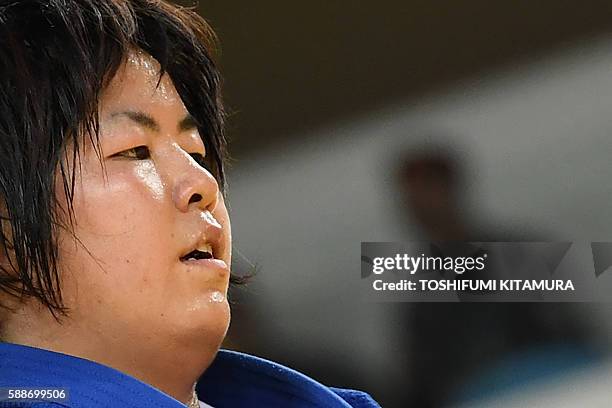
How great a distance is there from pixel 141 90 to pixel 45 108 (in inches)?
2.7

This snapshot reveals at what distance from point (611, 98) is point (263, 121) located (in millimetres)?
327

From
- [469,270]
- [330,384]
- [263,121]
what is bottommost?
[330,384]

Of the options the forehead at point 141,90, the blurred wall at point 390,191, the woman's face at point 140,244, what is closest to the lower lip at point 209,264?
the woman's face at point 140,244

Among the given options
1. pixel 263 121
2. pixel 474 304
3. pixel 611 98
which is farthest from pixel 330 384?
pixel 611 98

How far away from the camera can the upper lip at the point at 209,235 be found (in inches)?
28.9

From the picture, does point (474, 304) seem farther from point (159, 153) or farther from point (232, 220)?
point (159, 153)

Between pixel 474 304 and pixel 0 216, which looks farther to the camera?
pixel 474 304

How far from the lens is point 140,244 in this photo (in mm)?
712

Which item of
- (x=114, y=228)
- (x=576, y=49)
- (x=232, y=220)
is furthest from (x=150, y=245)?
(x=576, y=49)

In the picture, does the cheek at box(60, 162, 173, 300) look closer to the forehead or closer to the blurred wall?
the forehead

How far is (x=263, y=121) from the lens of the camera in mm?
1095

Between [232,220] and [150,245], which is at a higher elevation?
[232,220]

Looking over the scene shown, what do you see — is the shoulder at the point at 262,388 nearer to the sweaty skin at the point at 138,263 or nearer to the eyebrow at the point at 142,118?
the sweaty skin at the point at 138,263

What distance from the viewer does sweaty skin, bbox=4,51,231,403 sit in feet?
2.33
